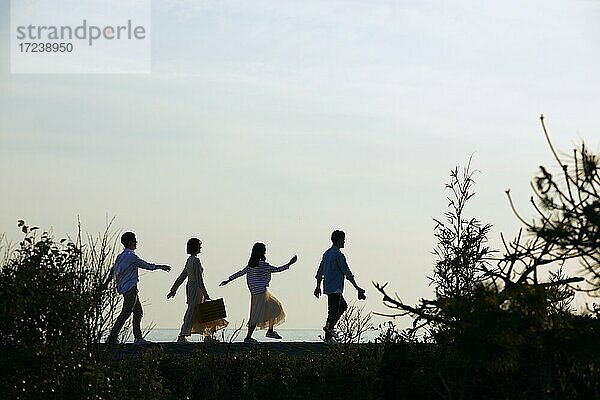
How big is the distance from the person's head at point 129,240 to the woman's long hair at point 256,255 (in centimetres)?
266

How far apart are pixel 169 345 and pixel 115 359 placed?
4.18 metres

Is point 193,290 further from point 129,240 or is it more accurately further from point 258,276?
point 129,240

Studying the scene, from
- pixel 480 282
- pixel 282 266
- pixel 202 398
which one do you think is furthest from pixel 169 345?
pixel 480 282

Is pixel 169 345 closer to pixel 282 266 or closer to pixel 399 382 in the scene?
pixel 282 266

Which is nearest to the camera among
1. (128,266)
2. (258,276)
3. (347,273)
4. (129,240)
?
(128,266)

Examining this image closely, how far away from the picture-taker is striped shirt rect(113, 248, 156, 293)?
19.7 m

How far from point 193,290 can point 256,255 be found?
52.1 inches

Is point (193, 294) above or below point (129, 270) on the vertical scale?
below

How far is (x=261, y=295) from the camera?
22.2 meters

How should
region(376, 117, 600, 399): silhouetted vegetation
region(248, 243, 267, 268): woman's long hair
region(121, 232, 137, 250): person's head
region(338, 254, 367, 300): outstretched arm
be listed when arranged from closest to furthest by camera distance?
1. region(376, 117, 600, 399): silhouetted vegetation
2. region(121, 232, 137, 250): person's head
3. region(338, 254, 367, 300): outstretched arm
4. region(248, 243, 267, 268): woman's long hair

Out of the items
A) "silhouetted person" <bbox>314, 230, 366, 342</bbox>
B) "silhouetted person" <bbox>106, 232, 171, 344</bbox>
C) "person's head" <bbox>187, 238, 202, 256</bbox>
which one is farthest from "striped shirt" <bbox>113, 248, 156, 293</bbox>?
"silhouetted person" <bbox>314, 230, 366, 342</bbox>

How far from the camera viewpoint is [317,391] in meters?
10.6

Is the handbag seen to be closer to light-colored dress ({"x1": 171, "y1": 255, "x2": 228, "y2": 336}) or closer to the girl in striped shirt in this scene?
light-colored dress ({"x1": 171, "y1": 255, "x2": 228, "y2": 336})

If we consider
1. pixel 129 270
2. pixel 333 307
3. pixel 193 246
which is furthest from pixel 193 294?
pixel 333 307
